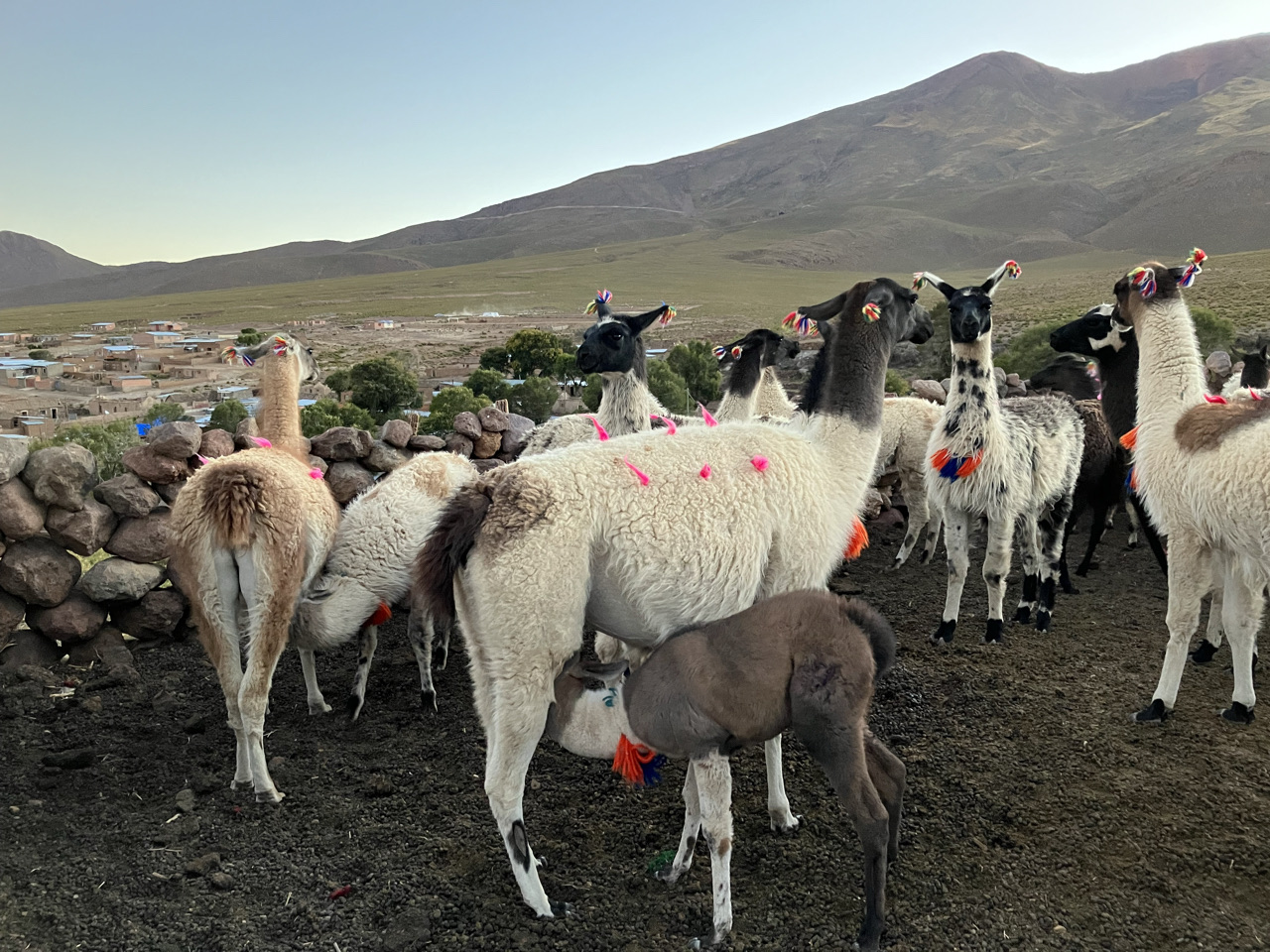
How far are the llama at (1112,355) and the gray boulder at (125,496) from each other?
8.90 m

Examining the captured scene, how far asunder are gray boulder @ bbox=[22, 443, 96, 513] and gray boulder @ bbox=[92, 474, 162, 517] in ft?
0.84

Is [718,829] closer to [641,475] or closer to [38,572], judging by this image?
[641,475]

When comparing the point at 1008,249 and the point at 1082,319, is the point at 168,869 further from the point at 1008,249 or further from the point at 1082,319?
the point at 1008,249

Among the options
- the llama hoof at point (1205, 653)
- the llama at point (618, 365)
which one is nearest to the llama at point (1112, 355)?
the llama hoof at point (1205, 653)

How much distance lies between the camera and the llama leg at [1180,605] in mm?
5273

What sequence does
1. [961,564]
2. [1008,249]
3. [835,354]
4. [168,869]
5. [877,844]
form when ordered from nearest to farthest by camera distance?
[877,844] < [168,869] < [835,354] < [961,564] < [1008,249]

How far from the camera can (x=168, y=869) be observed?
13.6 feet

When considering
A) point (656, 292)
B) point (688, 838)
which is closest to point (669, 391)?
point (688, 838)

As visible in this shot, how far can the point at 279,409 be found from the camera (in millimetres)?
6324

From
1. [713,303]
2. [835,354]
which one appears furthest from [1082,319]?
[713,303]

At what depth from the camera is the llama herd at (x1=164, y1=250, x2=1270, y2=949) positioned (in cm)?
359

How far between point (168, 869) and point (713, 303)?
84590 millimetres

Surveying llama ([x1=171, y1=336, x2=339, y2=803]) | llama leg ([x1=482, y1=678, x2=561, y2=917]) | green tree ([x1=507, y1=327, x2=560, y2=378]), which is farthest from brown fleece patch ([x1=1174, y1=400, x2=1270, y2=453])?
green tree ([x1=507, y1=327, x2=560, y2=378])

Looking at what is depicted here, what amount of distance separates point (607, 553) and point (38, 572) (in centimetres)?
578
